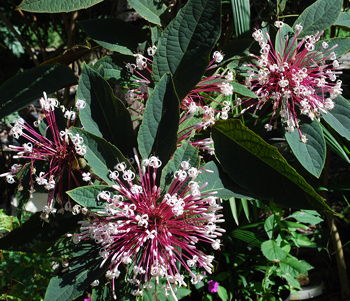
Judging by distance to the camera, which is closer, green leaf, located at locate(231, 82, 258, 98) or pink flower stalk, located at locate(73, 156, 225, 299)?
pink flower stalk, located at locate(73, 156, 225, 299)

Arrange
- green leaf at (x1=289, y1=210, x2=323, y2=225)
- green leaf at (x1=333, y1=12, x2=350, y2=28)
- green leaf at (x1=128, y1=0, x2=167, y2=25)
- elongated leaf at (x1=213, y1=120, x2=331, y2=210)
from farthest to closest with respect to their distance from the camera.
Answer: green leaf at (x1=289, y1=210, x2=323, y2=225), green leaf at (x1=333, y1=12, x2=350, y2=28), green leaf at (x1=128, y1=0, x2=167, y2=25), elongated leaf at (x1=213, y1=120, x2=331, y2=210)

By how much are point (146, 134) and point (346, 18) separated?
67 cm

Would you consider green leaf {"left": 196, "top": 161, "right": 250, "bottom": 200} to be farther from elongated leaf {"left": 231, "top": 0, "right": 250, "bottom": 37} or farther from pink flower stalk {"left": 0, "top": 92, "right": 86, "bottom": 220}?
elongated leaf {"left": 231, "top": 0, "right": 250, "bottom": 37}

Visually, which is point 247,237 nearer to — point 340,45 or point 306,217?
point 306,217

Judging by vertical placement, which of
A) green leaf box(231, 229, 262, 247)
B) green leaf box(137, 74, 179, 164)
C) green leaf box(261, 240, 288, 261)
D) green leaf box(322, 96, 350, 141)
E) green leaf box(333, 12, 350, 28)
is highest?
green leaf box(333, 12, 350, 28)

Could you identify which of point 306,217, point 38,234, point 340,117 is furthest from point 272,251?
point 38,234

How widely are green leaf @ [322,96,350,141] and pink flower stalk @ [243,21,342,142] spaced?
0.08 ft

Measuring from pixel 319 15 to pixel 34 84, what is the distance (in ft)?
2.18

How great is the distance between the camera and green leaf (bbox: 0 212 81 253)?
2.64 feet

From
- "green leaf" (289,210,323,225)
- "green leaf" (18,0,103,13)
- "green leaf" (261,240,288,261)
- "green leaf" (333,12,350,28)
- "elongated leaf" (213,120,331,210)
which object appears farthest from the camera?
"green leaf" (289,210,323,225)

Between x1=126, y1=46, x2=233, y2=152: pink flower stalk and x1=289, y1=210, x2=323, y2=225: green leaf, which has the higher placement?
x1=126, y1=46, x2=233, y2=152: pink flower stalk

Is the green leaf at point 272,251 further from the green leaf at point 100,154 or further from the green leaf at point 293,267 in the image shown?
the green leaf at point 100,154

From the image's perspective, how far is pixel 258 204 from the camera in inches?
56.9

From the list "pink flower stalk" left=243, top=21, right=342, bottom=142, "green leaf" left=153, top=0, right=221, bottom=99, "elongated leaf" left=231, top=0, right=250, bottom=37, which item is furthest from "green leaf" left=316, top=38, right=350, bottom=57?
"green leaf" left=153, top=0, right=221, bottom=99
